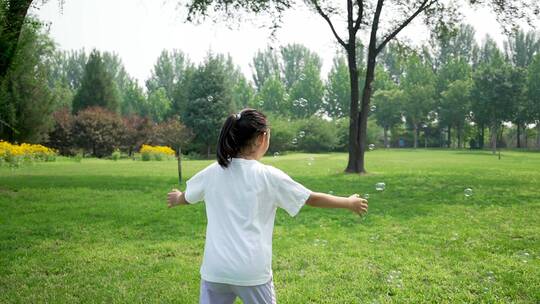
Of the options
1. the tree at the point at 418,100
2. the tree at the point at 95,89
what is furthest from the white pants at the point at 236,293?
the tree at the point at 418,100

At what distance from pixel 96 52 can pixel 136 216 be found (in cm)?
4806

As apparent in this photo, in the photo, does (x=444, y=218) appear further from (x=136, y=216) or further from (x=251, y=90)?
(x=251, y=90)

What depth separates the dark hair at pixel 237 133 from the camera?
252cm

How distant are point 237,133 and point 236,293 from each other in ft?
2.84

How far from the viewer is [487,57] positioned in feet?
240

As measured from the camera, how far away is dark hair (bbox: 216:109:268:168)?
2.52 m

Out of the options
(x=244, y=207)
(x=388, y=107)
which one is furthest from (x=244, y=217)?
(x=388, y=107)

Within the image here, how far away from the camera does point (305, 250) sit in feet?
20.9

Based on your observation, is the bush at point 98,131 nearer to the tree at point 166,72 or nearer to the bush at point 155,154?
the bush at point 155,154

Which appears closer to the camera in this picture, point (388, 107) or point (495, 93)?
point (495, 93)

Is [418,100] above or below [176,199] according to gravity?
above

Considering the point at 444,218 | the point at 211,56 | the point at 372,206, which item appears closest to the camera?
the point at 444,218

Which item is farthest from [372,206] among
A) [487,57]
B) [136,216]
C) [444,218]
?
[487,57]

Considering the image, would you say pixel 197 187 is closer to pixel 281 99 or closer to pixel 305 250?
pixel 305 250
